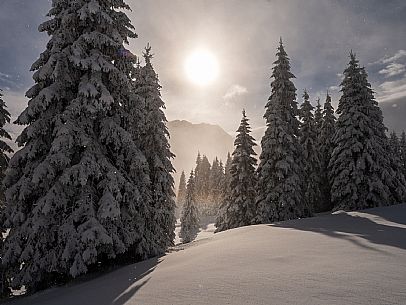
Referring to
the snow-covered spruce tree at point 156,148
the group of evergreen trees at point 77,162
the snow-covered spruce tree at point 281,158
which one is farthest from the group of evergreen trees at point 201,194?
the group of evergreen trees at point 77,162

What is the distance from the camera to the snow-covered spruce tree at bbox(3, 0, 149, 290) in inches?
378

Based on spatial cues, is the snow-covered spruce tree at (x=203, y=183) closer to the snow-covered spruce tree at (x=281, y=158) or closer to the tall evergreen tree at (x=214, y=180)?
the tall evergreen tree at (x=214, y=180)

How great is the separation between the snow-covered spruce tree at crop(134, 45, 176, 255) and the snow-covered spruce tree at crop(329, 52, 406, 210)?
15163 mm

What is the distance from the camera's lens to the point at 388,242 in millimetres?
7910

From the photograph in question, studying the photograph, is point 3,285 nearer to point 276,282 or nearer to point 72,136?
point 72,136

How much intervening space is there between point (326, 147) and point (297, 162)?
11012 mm

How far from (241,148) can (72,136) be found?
2062 centimetres

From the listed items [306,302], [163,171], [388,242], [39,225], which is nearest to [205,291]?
[306,302]

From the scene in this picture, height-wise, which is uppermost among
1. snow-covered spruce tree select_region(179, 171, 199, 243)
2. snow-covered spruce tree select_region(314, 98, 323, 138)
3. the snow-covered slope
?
snow-covered spruce tree select_region(314, 98, 323, 138)

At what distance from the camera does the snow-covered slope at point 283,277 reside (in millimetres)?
4262

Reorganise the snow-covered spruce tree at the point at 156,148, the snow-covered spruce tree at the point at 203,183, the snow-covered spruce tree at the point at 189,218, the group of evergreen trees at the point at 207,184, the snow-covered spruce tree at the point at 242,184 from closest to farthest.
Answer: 1. the snow-covered spruce tree at the point at 156,148
2. the snow-covered spruce tree at the point at 242,184
3. the snow-covered spruce tree at the point at 189,218
4. the group of evergreen trees at the point at 207,184
5. the snow-covered spruce tree at the point at 203,183

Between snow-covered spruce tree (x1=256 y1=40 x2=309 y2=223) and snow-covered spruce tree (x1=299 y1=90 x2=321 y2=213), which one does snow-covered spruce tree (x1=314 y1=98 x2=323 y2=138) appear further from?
snow-covered spruce tree (x1=256 y1=40 x2=309 y2=223)

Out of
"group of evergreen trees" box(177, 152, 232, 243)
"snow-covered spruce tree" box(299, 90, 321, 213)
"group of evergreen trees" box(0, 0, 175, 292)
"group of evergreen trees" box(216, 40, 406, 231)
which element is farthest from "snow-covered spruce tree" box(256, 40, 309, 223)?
"group of evergreen trees" box(177, 152, 232, 243)

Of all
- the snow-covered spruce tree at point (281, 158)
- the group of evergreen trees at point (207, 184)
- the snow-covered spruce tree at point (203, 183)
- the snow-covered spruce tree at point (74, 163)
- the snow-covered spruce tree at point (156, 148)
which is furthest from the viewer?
the snow-covered spruce tree at point (203, 183)
